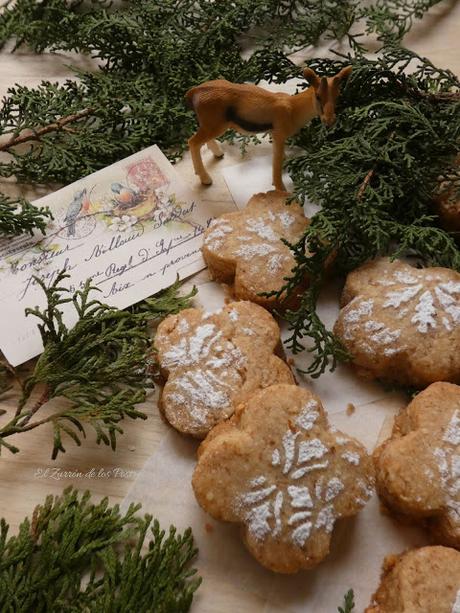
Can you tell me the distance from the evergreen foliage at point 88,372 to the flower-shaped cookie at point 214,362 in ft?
0.21

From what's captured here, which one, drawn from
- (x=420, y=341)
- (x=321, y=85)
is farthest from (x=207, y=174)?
(x=420, y=341)

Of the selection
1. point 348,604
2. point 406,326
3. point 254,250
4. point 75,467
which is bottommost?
point 348,604

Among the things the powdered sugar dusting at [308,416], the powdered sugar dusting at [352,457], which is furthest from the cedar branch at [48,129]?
the powdered sugar dusting at [352,457]

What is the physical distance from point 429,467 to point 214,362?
480mm

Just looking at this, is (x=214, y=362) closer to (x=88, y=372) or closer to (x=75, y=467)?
(x=88, y=372)

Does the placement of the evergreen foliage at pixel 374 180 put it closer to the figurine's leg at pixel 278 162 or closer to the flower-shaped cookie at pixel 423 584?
the figurine's leg at pixel 278 162

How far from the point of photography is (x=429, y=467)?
3.98 ft

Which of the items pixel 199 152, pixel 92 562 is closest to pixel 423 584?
pixel 92 562

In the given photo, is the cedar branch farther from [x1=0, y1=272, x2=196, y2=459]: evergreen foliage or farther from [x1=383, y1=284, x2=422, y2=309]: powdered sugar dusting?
[x1=383, y1=284, x2=422, y2=309]: powdered sugar dusting

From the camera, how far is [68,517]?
4.24ft

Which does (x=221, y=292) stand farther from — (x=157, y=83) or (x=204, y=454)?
(x=157, y=83)

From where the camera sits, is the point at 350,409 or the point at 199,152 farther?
the point at 199,152

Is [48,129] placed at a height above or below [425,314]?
above

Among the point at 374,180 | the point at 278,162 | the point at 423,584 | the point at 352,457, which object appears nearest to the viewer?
the point at 423,584
